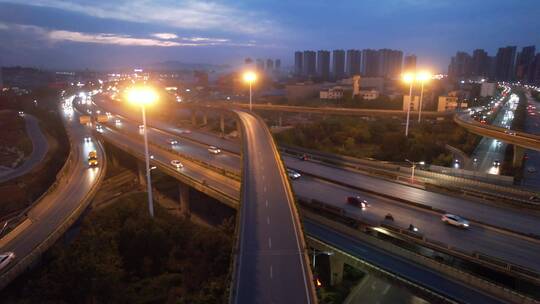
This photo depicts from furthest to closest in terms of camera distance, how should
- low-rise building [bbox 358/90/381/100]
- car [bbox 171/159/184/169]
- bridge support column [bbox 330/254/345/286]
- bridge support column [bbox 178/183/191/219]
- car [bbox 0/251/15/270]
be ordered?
1. low-rise building [bbox 358/90/381/100]
2. bridge support column [bbox 178/183/191/219]
3. car [bbox 171/159/184/169]
4. car [bbox 0/251/15/270]
5. bridge support column [bbox 330/254/345/286]

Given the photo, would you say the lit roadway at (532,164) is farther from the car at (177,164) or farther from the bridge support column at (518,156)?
the car at (177,164)

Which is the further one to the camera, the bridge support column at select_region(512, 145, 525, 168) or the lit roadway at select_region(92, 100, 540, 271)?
the bridge support column at select_region(512, 145, 525, 168)

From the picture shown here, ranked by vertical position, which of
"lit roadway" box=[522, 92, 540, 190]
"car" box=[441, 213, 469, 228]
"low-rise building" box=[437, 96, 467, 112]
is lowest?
"lit roadway" box=[522, 92, 540, 190]

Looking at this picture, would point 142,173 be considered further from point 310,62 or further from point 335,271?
point 310,62

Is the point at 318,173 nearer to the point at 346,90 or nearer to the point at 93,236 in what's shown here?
the point at 93,236

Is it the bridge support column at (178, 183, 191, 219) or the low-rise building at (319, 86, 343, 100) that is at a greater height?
the low-rise building at (319, 86, 343, 100)

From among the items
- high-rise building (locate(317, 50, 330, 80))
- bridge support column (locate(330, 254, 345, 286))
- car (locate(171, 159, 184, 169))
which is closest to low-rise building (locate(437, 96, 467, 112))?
car (locate(171, 159, 184, 169))

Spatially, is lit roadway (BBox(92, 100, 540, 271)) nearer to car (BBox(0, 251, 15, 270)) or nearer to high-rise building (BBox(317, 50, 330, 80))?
car (BBox(0, 251, 15, 270))
